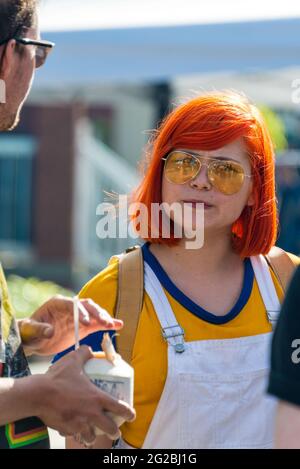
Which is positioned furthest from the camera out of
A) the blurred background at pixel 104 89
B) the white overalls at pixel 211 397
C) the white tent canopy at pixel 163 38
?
the blurred background at pixel 104 89

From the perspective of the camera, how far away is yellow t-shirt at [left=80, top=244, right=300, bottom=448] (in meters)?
2.31

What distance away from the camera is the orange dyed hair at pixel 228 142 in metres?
2.49

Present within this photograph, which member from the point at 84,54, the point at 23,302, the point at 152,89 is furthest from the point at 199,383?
the point at 152,89

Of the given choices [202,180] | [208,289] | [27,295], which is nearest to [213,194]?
[202,180]

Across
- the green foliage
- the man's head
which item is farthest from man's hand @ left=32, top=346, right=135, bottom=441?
the green foliage

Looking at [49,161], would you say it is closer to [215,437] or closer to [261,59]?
[261,59]

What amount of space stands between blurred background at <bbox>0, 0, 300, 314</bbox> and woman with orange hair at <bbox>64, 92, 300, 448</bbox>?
2.02 feet

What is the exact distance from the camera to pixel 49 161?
1334 centimetres

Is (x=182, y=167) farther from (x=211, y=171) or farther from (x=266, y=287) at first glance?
(x=266, y=287)

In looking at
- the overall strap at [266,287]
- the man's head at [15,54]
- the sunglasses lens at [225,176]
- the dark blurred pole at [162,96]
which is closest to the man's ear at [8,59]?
the man's head at [15,54]

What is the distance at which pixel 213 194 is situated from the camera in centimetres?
249

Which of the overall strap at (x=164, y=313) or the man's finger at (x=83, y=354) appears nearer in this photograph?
the man's finger at (x=83, y=354)

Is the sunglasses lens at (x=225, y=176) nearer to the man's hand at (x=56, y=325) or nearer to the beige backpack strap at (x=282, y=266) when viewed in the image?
the beige backpack strap at (x=282, y=266)
